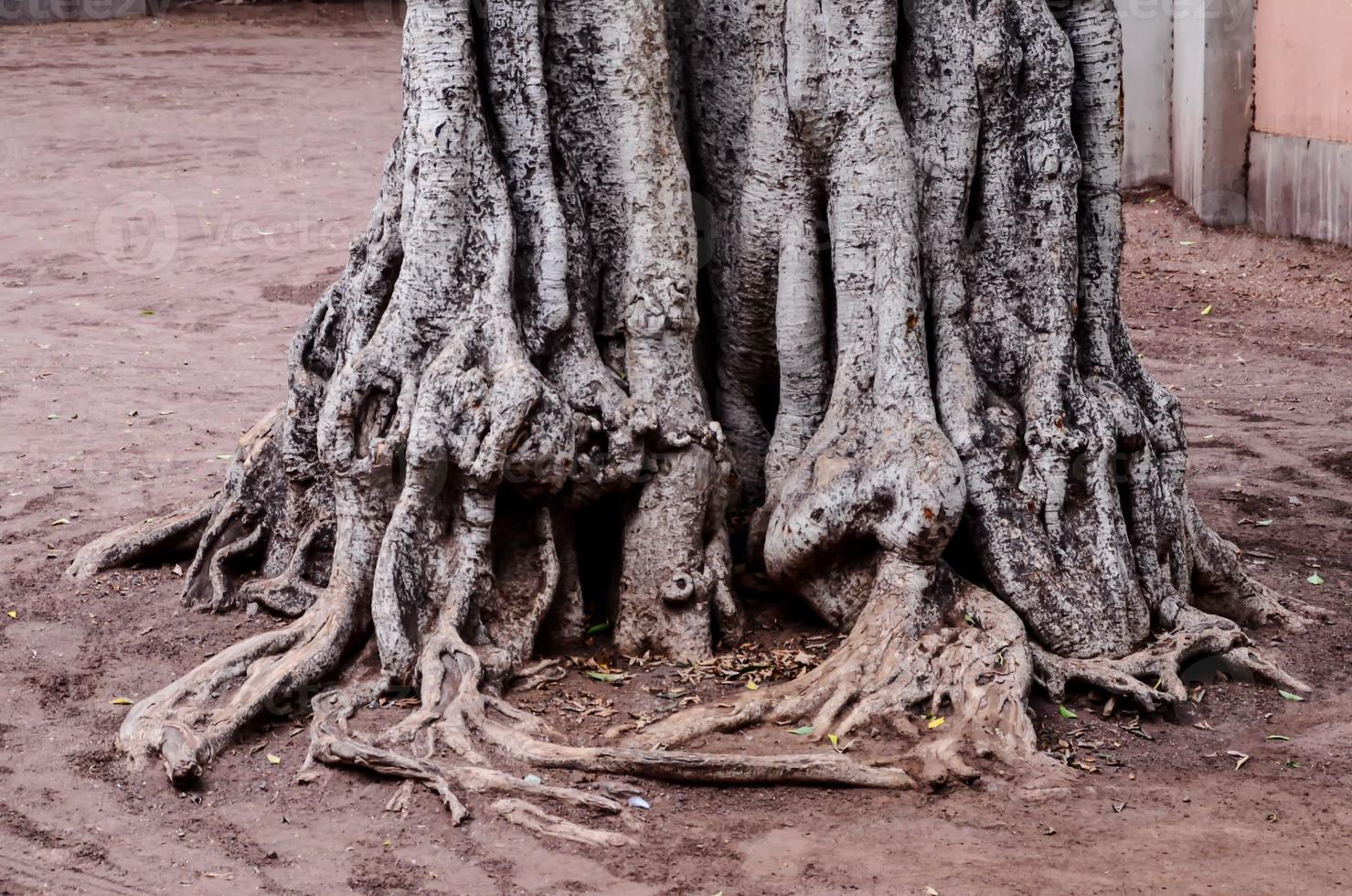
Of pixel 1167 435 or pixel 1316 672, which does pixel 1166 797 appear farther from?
pixel 1167 435

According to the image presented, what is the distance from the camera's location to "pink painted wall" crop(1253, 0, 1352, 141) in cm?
1110

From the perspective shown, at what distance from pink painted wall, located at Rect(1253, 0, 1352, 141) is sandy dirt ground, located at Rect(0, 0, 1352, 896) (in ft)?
3.08

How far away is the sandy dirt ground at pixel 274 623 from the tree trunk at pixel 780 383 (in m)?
0.30

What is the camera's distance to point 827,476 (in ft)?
16.0

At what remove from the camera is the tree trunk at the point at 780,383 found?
4.68 m

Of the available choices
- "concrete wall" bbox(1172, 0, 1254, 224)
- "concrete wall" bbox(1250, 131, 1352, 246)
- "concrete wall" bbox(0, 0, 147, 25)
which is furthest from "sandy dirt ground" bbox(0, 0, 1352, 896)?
"concrete wall" bbox(0, 0, 147, 25)

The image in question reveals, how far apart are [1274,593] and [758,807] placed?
2.48 meters

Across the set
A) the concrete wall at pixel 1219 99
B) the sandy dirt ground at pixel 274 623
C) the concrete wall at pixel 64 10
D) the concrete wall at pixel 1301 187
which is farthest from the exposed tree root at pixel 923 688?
the concrete wall at pixel 64 10

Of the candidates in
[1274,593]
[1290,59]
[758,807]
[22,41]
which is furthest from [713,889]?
[22,41]

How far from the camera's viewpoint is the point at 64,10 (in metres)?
19.5

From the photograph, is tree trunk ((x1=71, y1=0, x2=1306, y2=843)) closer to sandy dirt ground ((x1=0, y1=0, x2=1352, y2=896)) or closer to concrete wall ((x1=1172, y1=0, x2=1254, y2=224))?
sandy dirt ground ((x1=0, y1=0, x2=1352, y2=896))

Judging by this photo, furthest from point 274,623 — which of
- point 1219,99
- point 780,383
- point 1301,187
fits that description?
point 1219,99

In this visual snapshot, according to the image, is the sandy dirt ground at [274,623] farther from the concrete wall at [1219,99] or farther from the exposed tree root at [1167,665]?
the concrete wall at [1219,99]

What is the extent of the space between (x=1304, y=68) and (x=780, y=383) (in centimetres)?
794
